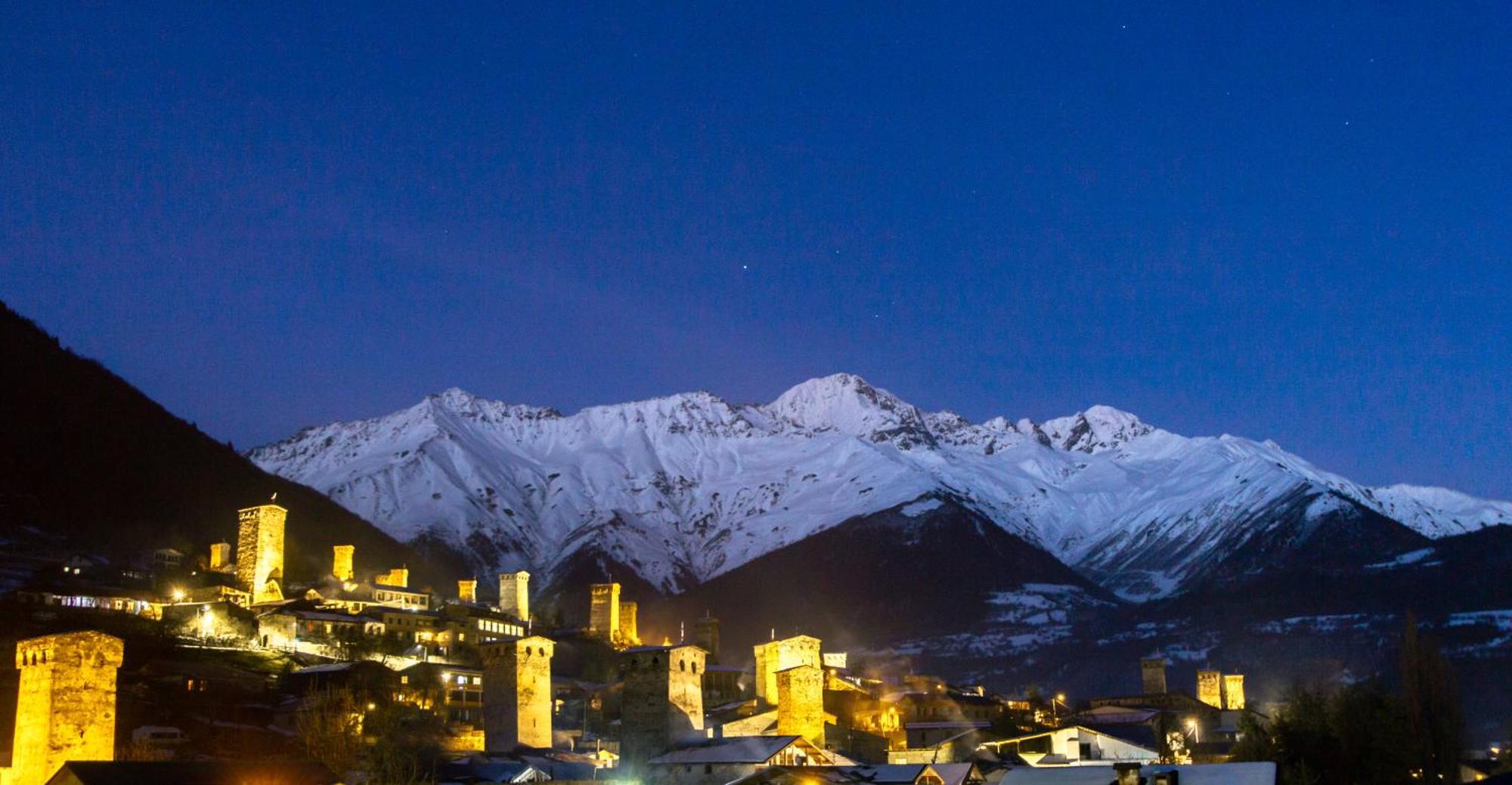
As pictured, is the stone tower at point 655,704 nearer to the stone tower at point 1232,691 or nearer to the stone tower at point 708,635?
the stone tower at point 708,635

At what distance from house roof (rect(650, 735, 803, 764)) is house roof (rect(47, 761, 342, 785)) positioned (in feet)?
52.7

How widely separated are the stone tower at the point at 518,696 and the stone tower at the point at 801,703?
1207 centimetres

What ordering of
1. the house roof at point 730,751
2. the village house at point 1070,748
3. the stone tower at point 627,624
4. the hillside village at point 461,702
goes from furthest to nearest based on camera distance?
the stone tower at point 627,624 → the village house at point 1070,748 → the house roof at point 730,751 → the hillside village at point 461,702

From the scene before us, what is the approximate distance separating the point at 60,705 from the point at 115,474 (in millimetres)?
93601

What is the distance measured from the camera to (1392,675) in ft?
481

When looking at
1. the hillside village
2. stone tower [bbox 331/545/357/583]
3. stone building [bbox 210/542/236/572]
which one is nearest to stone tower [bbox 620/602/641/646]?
the hillside village

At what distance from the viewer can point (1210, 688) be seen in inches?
4929

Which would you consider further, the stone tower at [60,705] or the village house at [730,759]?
the village house at [730,759]

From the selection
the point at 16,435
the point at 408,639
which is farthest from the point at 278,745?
the point at 16,435

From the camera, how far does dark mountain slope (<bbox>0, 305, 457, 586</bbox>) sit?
117 m

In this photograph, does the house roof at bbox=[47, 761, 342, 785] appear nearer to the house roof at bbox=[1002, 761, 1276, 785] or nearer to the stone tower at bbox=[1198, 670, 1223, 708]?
the house roof at bbox=[1002, 761, 1276, 785]

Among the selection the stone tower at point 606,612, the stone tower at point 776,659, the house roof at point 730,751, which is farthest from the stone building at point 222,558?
the house roof at point 730,751

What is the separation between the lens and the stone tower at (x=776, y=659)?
92.3 metres

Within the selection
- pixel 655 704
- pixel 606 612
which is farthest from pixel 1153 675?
pixel 655 704
